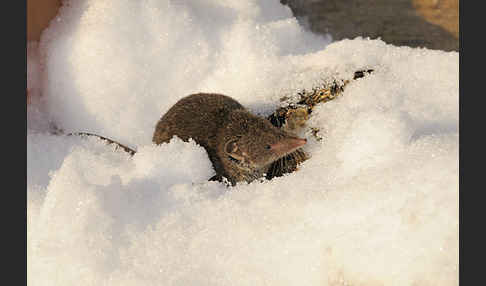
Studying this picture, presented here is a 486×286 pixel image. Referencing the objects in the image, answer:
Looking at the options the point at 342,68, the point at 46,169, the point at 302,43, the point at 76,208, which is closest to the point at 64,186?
the point at 76,208

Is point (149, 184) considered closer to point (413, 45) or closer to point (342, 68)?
point (342, 68)

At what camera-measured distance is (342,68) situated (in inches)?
75.1

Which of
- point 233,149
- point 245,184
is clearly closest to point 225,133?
point 233,149

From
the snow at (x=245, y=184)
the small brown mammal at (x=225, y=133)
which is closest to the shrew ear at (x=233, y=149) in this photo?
the small brown mammal at (x=225, y=133)

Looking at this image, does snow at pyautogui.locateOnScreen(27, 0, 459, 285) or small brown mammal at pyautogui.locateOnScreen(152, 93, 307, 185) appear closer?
snow at pyautogui.locateOnScreen(27, 0, 459, 285)

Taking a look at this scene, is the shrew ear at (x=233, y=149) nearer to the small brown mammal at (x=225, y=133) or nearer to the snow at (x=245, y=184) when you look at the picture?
the small brown mammal at (x=225, y=133)

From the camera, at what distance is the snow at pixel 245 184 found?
1.15 m

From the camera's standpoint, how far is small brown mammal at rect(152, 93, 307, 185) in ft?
6.20

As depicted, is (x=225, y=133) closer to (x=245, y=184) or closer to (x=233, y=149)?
(x=233, y=149)

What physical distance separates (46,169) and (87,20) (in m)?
0.87

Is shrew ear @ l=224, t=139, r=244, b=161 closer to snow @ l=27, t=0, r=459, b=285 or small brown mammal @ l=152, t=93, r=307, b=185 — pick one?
small brown mammal @ l=152, t=93, r=307, b=185

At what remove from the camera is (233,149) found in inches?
75.7

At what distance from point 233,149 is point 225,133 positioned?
0.25ft

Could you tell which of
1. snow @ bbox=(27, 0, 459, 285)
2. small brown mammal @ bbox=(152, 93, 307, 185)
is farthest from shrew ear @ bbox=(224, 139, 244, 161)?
snow @ bbox=(27, 0, 459, 285)
